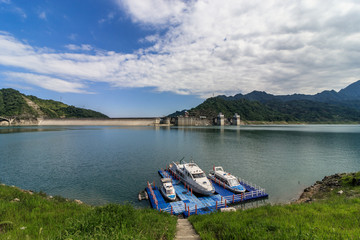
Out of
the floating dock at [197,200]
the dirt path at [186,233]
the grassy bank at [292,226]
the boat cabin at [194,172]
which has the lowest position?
the floating dock at [197,200]

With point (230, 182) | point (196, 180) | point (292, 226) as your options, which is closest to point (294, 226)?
point (292, 226)

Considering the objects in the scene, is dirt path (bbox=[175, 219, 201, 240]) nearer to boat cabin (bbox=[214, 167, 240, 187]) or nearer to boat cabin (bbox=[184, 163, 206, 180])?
boat cabin (bbox=[184, 163, 206, 180])

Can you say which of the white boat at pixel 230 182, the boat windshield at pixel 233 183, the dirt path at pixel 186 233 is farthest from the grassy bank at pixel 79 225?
the boat windshield at pixel 233 183

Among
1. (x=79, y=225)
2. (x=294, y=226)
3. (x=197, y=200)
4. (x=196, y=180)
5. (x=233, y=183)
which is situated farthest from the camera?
(x=233, y=183)

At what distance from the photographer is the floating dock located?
2136cm

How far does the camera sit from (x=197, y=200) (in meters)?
24.4

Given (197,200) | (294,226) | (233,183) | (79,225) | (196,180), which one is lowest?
(197,200)

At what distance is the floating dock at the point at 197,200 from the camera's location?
70.1 feet

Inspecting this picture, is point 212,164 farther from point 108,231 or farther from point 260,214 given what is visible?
point 108,231

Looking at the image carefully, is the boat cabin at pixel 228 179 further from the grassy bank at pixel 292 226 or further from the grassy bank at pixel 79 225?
the grassy bank at pixel 79 225

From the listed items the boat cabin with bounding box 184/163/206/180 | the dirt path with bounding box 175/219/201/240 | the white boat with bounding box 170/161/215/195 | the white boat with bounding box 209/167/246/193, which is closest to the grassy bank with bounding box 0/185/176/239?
the dirt path with bounding box 175/219/201/240

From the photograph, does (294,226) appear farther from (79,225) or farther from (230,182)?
(230,182)

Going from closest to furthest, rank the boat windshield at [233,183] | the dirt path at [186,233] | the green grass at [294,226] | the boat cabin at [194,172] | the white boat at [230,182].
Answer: the green grass at [294,226] → the dirt path at [186,233] → the white boat at [230,182] → the boat cabin at [194,172] → the boat windshield at [233,183]

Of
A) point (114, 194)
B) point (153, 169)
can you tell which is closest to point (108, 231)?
point (114, 194)
